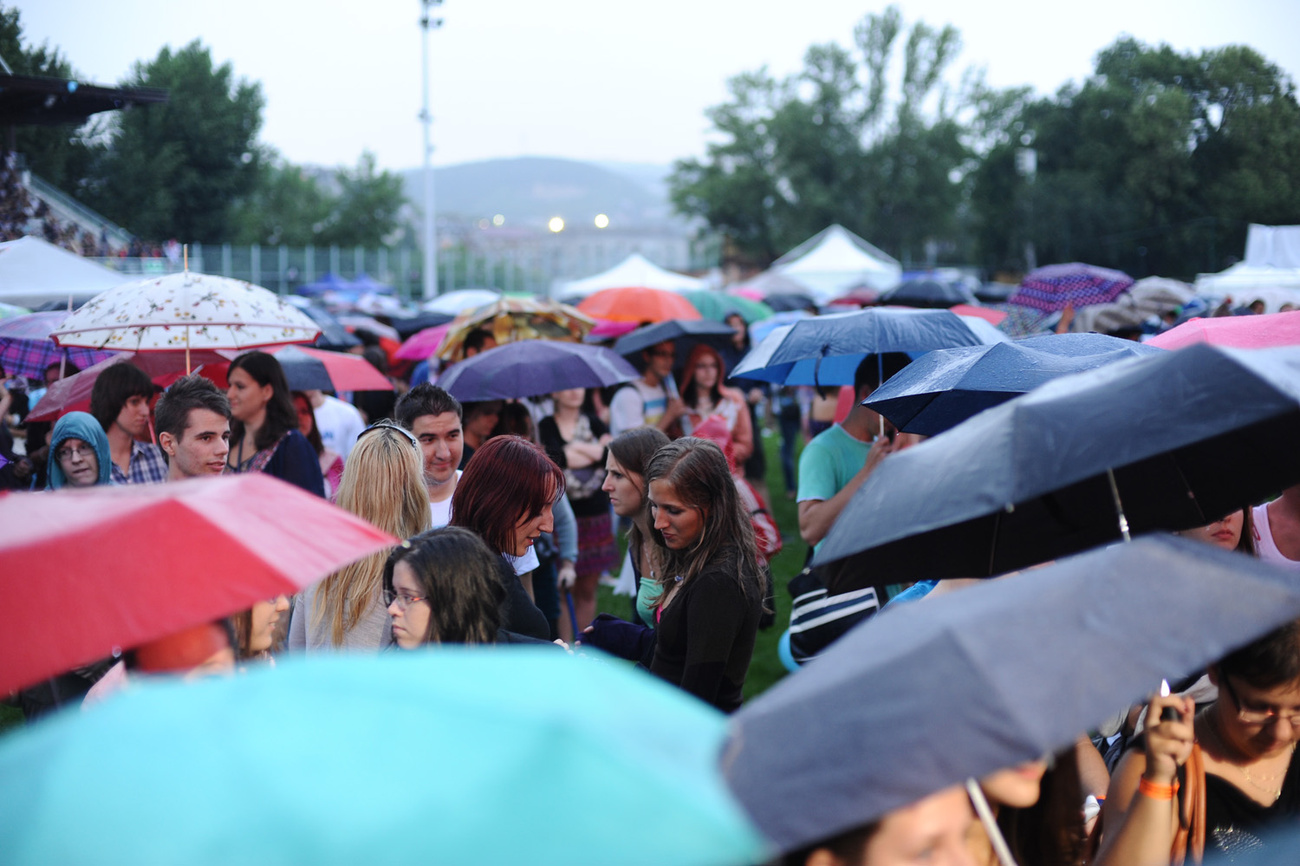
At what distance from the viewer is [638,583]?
177 inches

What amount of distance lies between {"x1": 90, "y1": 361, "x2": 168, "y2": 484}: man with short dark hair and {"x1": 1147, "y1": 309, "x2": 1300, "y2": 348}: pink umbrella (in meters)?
5.07

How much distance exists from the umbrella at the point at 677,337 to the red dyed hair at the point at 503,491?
4450 millimetres

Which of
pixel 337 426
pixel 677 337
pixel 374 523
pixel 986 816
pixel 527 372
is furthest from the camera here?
pixel 677 337

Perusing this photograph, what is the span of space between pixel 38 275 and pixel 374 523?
20.2ft

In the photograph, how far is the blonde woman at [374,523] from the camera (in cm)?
349

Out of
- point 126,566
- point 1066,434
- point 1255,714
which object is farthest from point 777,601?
point 126,566

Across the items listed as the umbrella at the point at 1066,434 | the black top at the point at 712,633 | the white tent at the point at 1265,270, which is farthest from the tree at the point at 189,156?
the umbrella at the point at 1066,434

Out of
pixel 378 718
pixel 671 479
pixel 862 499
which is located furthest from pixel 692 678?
pixel 378 718

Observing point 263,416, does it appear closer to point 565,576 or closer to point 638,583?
point 565,576

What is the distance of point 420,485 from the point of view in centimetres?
389

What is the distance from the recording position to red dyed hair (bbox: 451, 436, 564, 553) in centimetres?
381

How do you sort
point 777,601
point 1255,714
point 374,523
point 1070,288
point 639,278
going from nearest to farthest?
point 1255,714 → point 374,523 → point 777,601 → point 1070,288 → point 639,278

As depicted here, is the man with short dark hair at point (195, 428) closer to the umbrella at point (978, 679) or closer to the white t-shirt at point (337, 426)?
the white t-shirt at point (337, 426)

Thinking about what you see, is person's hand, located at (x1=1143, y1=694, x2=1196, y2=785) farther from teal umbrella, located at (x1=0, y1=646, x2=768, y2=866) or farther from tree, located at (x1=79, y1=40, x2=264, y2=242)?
tree, located at (x1=79, y1=40, x2=264, y2=242)
